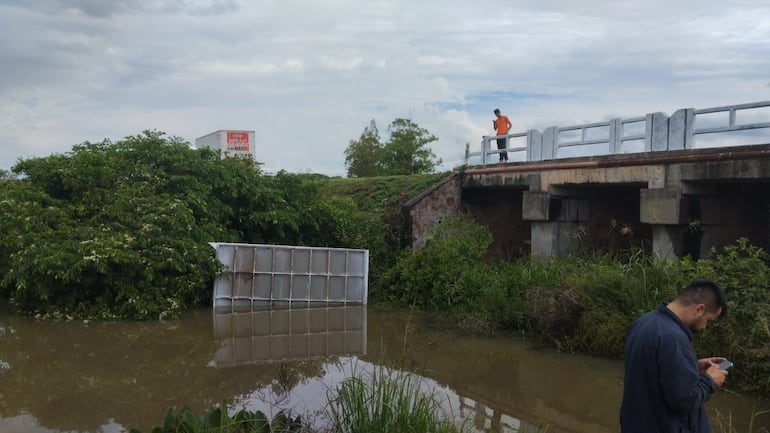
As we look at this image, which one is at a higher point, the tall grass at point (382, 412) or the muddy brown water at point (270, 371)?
the tall grass at point (382, 412)

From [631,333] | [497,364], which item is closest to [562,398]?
[497,364]

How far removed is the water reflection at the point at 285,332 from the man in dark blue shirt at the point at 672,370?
6437 millimetres

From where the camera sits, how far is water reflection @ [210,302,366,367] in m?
9.35

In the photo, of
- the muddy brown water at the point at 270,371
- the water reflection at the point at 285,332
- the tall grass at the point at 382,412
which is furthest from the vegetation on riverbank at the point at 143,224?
the tall grass at the point at 382,412

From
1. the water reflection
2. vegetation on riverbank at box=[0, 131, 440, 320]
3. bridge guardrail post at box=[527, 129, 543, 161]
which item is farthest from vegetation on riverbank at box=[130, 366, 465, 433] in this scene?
bridge guardrail post at box=[527, 129, 543, 161]

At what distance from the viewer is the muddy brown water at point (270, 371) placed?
21.8 ft

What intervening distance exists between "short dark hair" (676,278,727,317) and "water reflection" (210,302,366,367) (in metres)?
6.62

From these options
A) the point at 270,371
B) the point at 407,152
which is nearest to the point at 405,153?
the point at 407,152

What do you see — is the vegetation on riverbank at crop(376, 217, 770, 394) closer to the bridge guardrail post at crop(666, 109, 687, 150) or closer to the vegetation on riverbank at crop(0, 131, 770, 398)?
the vegetation on riverbank at crop(0, 131, 770, 398)

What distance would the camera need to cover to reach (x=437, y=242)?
44.3ft

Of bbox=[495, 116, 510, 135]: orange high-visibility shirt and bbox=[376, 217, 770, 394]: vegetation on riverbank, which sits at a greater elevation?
bbox=[495, 116, 510, 135]: orange high-visibility shirt

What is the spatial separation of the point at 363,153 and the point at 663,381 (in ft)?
86.6

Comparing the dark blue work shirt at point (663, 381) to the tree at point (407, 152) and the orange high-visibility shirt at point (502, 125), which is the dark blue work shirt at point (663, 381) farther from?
the tree at point (407, 152)

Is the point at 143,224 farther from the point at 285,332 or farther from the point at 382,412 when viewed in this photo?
the point at 382,412
